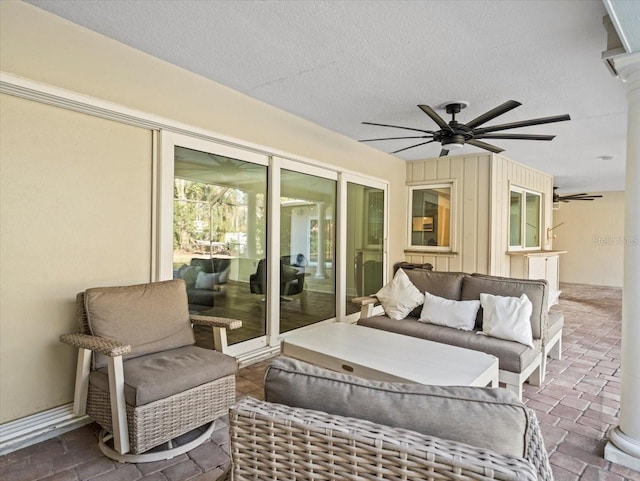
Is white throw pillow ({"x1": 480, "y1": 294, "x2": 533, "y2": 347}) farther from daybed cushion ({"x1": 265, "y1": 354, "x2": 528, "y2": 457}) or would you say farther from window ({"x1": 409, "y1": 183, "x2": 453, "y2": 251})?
window ({"x1": 409, "y1": 183, "x2": 453, "y2": 251})

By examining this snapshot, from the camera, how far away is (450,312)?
11.2 ft

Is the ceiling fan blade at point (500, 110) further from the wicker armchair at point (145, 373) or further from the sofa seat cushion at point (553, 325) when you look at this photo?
the wicker armchair at point (145, 373)

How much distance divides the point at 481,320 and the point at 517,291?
0.40 m

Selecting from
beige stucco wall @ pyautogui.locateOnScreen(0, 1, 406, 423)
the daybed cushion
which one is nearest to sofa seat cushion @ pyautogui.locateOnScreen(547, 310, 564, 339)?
the daybed cushion

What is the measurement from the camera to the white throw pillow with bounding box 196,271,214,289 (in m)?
3.34

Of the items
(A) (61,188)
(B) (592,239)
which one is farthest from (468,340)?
(B) (592,239)

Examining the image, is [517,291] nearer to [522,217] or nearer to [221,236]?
[221,236]

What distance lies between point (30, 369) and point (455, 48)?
350 centimetres

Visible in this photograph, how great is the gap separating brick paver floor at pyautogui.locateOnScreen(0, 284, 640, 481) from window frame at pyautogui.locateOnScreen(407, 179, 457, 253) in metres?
2.48

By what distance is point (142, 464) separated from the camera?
208 cm

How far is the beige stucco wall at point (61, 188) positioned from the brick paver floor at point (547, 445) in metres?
0.37

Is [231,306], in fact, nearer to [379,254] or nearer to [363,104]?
[363,104]

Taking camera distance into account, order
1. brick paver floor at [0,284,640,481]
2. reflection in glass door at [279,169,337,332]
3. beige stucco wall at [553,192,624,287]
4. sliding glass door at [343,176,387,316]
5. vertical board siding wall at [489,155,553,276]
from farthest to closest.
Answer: beige stucco wall at [553,192,624,287] → vertical board siding wall at [489,155,553,276] → sliding glass door at [343,176,387,316] → reflection in glass door at [279,169,337,332] → brick paver floor at [0,284,640,481]

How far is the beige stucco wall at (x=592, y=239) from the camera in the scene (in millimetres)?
9891
